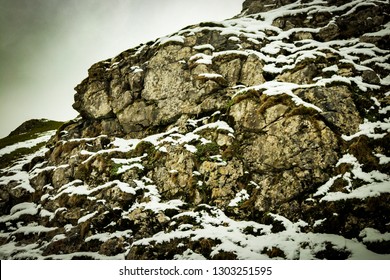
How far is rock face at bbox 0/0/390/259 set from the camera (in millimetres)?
10938

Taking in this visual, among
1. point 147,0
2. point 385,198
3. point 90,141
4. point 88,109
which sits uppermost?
point 147,0

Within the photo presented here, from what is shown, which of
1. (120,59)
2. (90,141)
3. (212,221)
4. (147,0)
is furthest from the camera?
(120,59)

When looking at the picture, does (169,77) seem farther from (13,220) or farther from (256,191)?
(13,220)

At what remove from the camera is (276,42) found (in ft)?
64.5

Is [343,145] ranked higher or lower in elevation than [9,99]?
lower

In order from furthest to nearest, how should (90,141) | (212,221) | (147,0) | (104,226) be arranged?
(90,141)
(147,0)
(104,226)
(212,221)

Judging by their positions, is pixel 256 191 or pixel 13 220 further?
pixel 13 220

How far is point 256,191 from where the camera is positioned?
12.5 m

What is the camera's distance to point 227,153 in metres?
14.2

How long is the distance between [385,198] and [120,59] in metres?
21.5

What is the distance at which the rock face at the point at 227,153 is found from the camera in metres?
10.9

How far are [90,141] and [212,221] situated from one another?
38.6 ft

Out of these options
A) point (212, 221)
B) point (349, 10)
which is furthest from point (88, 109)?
point (349, 10)
